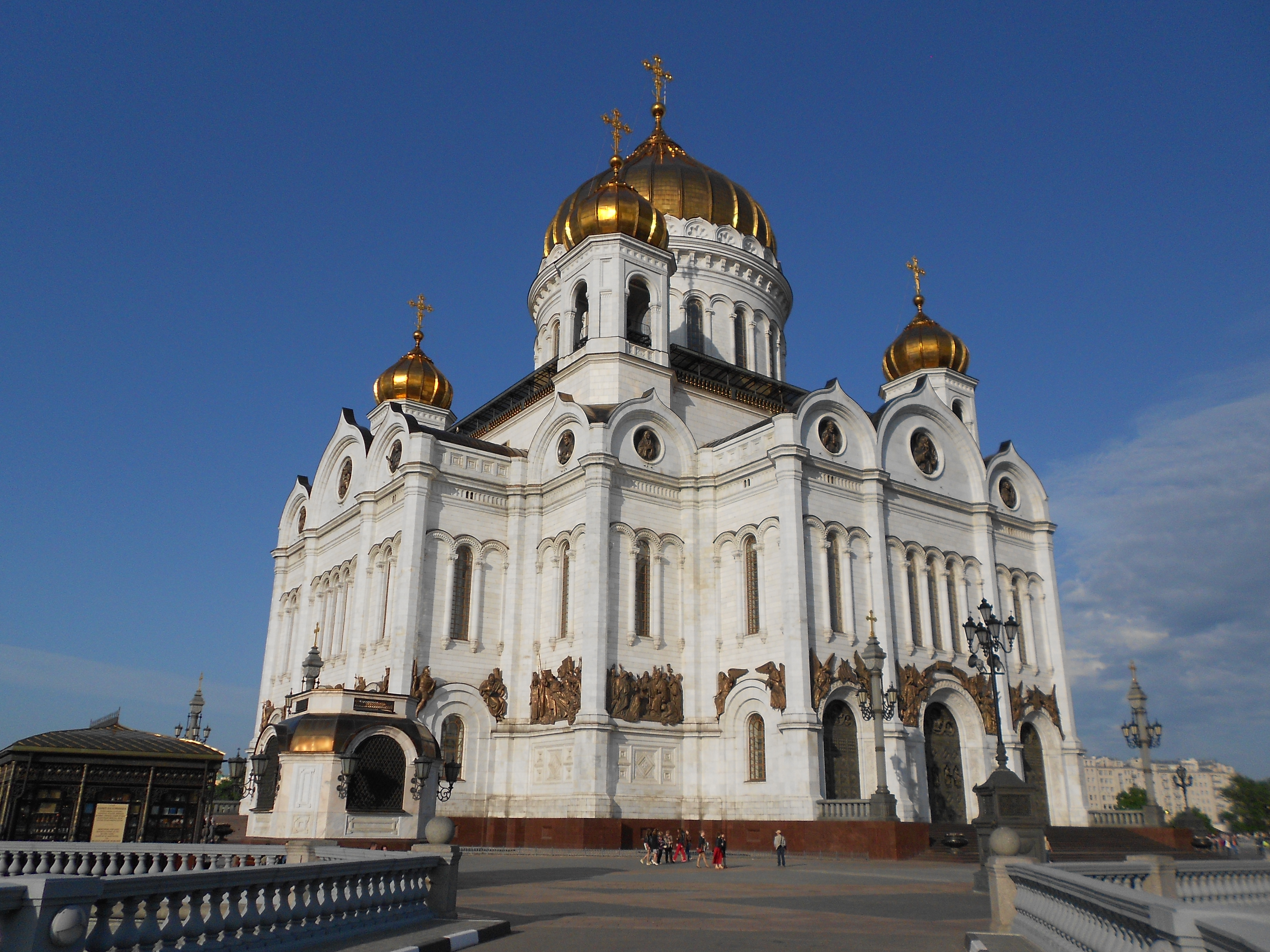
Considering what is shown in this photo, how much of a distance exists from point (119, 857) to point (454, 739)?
14751 millimetres

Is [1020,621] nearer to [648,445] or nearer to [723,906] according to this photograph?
[648,445]

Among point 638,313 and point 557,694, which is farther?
point 638,313

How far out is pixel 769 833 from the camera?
23.5 meters

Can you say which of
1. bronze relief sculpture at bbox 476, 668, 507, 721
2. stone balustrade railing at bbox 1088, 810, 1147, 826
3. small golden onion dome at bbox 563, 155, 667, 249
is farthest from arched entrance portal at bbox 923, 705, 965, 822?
small golden onion dome at bbox 563, 155, 667, 249

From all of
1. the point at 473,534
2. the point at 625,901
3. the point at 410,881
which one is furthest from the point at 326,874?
the point at 473,534

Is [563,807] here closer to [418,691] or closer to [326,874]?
[418,691]

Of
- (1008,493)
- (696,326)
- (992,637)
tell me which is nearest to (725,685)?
(992,637)

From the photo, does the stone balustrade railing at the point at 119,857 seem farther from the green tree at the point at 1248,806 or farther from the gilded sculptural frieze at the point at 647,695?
the green tree at the point at 1248,806

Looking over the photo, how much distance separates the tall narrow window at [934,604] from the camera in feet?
92.3

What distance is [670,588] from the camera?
27531 millimetres

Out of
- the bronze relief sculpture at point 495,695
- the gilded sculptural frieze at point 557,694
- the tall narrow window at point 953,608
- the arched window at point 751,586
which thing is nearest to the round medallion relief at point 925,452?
the tall narrow window at point 953,608

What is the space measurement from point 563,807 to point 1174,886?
1777cm

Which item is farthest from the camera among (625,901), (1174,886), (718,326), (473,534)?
(718,326)

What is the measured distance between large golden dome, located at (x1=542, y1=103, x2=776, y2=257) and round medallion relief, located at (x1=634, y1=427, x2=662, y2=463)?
10.5m
